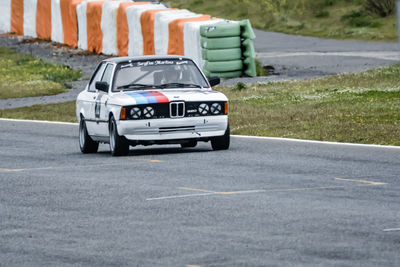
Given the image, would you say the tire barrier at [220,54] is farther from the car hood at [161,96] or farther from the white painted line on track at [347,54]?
the car hood at [161,96]

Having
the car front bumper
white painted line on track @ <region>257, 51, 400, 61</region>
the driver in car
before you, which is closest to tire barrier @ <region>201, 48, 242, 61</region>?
white painted line on track @ <region>257, 51, 400, 61</region>

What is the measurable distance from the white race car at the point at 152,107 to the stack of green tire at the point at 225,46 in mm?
13902

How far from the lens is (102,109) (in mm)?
17906

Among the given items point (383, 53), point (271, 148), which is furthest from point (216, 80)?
point (383, 53)

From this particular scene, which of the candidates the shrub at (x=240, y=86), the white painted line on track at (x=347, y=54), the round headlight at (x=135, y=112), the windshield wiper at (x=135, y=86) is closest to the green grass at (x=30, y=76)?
the shrub at (x=240, y=86)

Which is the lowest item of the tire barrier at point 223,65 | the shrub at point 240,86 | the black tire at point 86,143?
the tire barrier at point 223,65

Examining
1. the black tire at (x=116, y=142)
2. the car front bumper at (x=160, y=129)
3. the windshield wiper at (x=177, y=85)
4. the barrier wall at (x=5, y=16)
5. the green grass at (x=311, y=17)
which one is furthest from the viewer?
the green grass at (x=311, y=17)

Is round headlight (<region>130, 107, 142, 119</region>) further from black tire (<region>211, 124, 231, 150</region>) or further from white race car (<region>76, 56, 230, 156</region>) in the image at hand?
black tire (<region>211, 124, 231, 150</region>)

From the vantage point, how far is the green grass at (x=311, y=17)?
51.6 m

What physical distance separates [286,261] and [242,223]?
195 centimetres

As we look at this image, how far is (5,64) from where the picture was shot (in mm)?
40906

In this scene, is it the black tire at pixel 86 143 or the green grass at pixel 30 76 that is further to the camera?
the green grass at pixel 30 76

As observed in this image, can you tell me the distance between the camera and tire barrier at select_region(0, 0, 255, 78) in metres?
33.0

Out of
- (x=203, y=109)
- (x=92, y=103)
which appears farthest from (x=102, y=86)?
(x=203, y=109)
